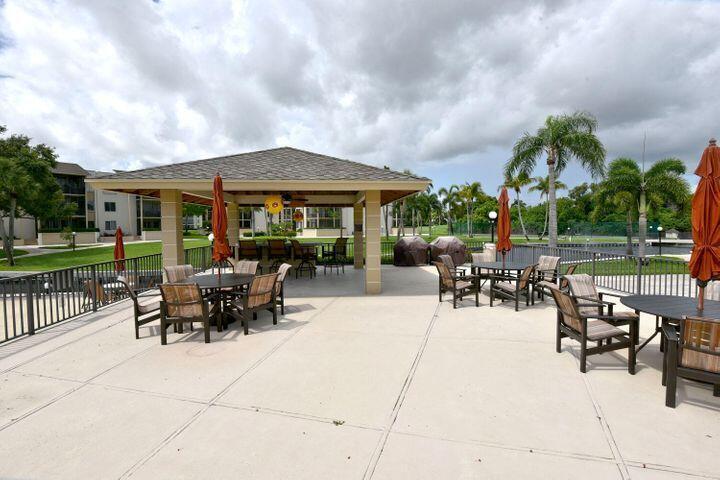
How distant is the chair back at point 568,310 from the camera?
4.69 meters

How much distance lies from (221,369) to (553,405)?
398 cm

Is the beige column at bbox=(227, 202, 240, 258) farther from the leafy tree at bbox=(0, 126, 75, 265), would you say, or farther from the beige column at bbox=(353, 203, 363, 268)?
the leafy tree at bbox=(0, 126, 75, 265)

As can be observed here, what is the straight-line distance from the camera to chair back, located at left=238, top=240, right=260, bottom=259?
13.3 m

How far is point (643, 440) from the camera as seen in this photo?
3.15 metres

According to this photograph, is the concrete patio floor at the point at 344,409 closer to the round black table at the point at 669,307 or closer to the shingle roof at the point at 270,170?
the round black table at the point at 669,307

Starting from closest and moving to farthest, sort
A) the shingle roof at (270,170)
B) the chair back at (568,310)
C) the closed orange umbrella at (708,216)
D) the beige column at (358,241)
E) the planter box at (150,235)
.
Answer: the closed orange umbrella at (708,216)
the chair back at (568,310)
the shingle roof at (270,170)
the beige column at (358,241)
the planter box at (150,235)

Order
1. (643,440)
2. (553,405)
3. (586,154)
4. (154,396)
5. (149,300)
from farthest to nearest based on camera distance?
(586,154) → (149,300) → (154,396) → (553,405) → (643,440)

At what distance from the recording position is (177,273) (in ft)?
25.6

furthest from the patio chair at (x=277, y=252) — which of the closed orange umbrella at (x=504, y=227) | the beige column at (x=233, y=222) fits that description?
the closed orange umbrella at (x=504, y=227)

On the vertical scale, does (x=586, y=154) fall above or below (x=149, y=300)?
above

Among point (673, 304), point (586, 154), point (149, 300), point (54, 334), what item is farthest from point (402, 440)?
point (586, 154)

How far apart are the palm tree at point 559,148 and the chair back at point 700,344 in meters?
19.7

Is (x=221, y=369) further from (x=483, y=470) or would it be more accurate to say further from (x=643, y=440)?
(x=643, y=440)

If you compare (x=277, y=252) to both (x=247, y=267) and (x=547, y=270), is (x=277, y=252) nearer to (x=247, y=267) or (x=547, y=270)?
(x=247, y=267)
